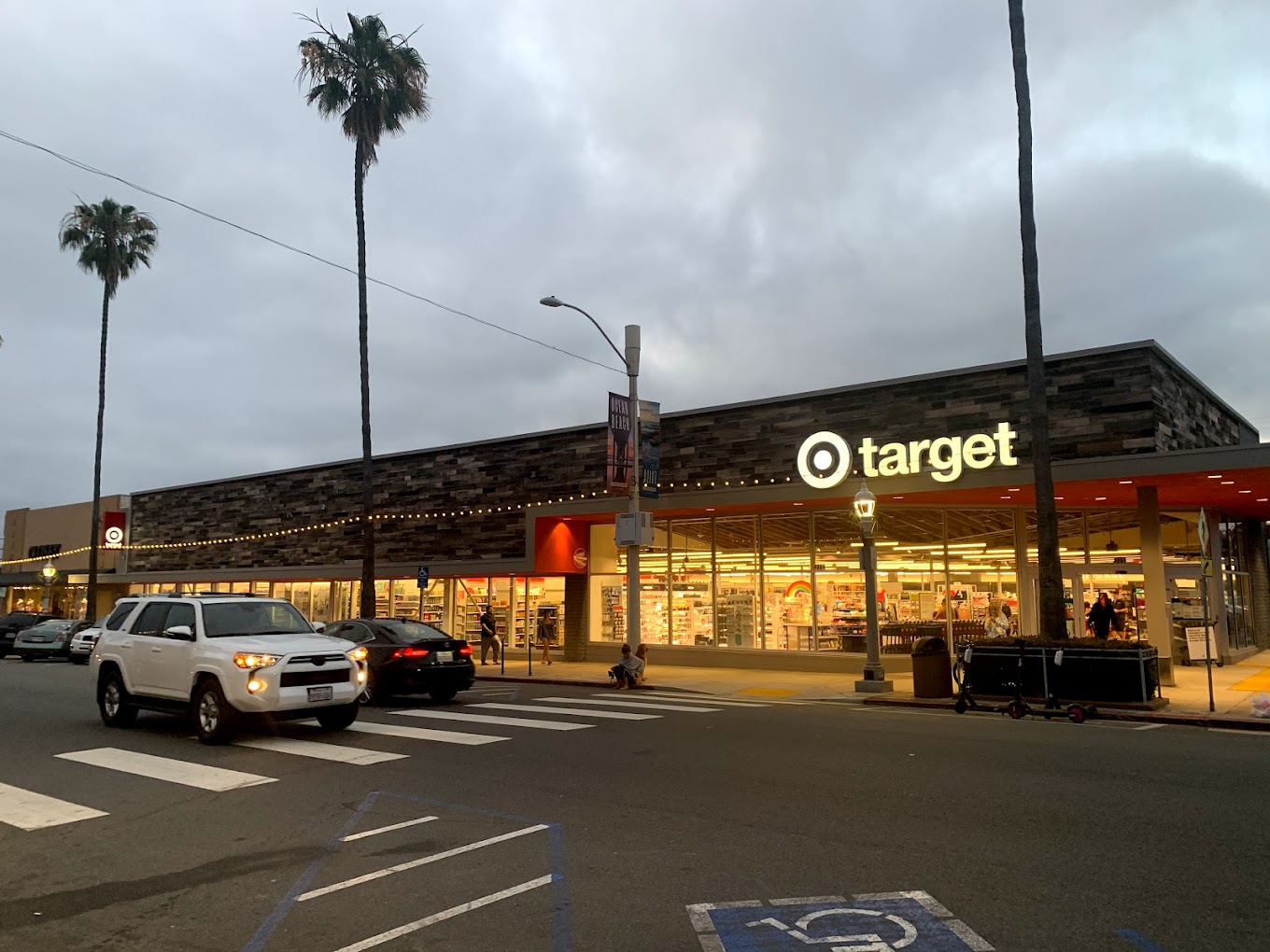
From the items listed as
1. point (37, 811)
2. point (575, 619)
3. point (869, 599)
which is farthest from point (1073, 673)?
point (575, 619)

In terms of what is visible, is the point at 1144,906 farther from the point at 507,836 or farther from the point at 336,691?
the point at 336,691

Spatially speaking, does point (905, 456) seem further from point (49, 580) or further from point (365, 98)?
point (49, 580)

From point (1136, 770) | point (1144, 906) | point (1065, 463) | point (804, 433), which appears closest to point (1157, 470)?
point (1065, 463)

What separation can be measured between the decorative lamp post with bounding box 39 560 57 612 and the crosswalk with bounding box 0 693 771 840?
1480 inches

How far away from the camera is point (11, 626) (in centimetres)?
3178

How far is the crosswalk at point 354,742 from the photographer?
837 cm

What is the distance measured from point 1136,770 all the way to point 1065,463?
10.4 meters

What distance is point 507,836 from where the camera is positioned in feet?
22.6

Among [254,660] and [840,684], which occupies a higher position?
[254,660]

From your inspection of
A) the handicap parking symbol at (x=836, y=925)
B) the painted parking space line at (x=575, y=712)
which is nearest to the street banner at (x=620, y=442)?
the painted parking space line at (x=575, y=712)

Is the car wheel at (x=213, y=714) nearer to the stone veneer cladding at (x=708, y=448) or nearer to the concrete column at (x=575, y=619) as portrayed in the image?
the stone veneer cladding at (x=708, y=448)

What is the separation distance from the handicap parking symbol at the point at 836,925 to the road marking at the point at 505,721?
7533 millimetres

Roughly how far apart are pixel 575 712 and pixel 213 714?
5588 millimetres

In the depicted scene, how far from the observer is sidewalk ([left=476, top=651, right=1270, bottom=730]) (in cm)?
1433
